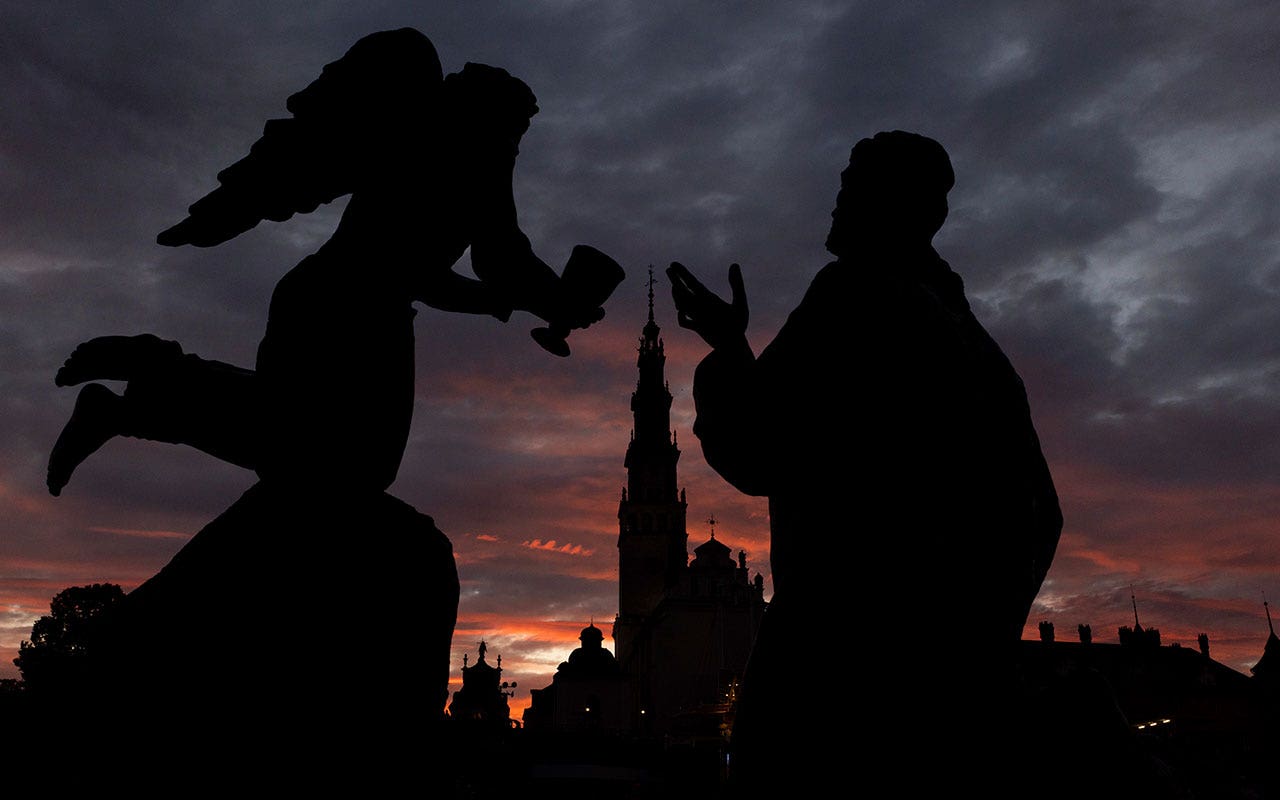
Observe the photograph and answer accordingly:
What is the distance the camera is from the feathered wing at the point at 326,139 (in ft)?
9.62

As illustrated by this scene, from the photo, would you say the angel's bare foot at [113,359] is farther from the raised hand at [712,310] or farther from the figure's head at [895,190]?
the figure's head at [895,190]

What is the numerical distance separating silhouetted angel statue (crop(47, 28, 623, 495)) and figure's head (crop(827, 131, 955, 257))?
0.84 meters

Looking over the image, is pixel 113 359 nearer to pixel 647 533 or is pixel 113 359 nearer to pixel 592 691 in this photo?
pixel 592 691

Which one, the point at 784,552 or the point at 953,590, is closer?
the point at 953,590

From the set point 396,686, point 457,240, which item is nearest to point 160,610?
point 396,686

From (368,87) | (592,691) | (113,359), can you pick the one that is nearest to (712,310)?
(368,87)

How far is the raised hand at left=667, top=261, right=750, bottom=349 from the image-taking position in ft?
10.0

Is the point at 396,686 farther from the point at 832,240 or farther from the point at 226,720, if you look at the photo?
the point at 832,240

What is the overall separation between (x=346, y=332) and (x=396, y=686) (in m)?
1.00

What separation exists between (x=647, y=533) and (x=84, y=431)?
10314 cm

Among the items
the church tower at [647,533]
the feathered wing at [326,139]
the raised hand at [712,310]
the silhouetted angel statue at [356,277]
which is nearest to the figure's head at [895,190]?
the raised hand at [712,310]

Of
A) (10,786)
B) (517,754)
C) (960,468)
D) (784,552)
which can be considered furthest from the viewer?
(517,754)

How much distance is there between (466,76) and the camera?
309 centimetres

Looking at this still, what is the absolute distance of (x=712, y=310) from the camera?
10.1ft
